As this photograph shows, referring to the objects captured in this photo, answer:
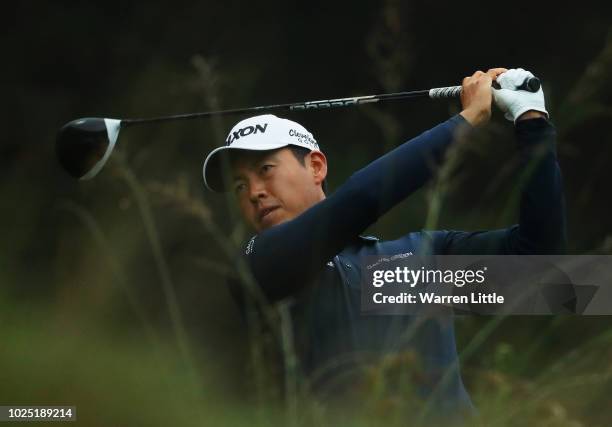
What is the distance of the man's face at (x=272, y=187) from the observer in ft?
9.31

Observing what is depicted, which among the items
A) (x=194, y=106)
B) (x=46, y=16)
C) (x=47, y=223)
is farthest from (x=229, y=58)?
(x=47, y=223)

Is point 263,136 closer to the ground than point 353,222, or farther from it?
farther from it

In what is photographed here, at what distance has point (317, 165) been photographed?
3.12 m

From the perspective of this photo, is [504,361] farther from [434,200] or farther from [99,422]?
[99,422]

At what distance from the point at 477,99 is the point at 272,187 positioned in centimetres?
61

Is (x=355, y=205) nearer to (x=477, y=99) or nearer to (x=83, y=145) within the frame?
(x=477, y=99)

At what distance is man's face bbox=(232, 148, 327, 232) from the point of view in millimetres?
2838

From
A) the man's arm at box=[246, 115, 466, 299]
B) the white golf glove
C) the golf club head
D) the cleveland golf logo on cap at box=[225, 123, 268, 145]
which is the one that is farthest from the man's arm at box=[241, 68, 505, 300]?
the golf club head

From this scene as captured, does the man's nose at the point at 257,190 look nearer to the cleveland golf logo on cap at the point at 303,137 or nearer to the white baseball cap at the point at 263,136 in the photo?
the white baseball cap at the point at 263,136

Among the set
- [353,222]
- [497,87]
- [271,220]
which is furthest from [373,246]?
[353,222]

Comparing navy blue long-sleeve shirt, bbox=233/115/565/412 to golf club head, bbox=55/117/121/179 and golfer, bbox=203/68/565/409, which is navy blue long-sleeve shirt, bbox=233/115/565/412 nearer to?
golfer, bbox=203/68/565/409

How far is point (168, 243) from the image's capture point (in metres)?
5.34

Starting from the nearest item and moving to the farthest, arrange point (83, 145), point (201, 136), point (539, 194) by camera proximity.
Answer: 1. point (539, 194)
2. point (83, 145)
3. point (201, 136)

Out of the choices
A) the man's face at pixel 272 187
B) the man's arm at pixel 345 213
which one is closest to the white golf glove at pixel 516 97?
the man's arm at pixel 345 213
